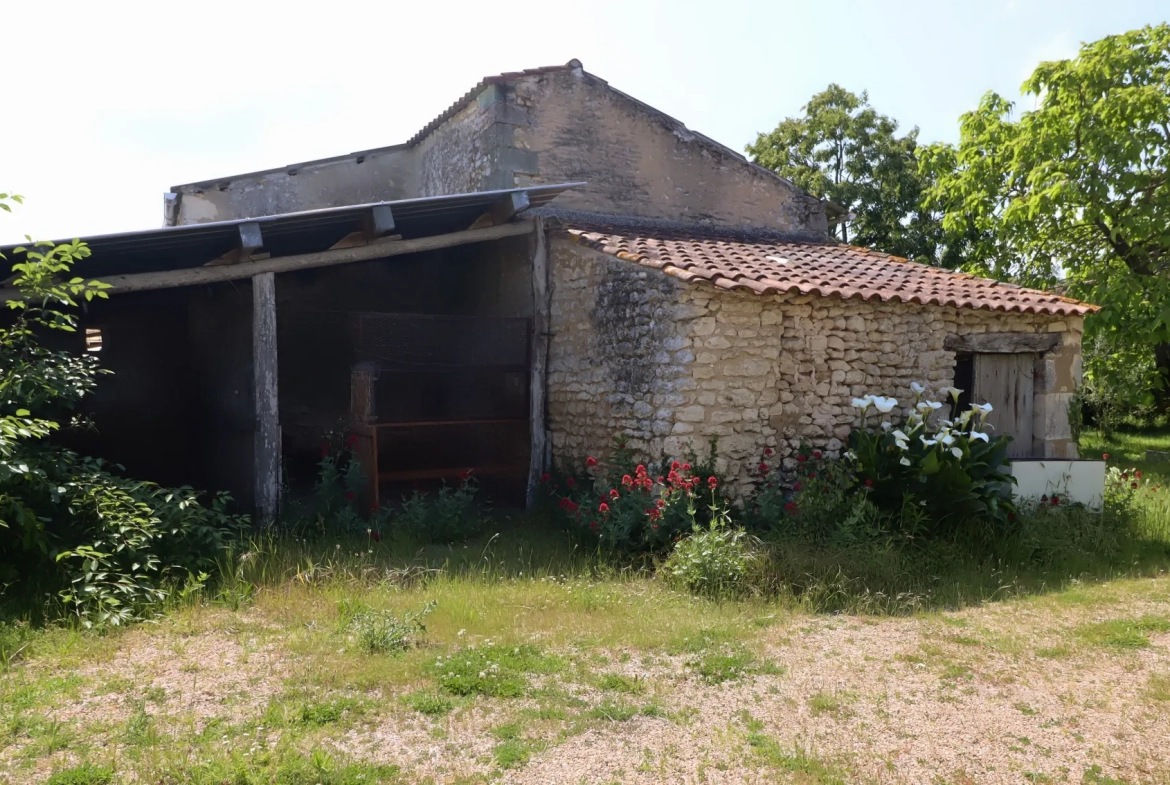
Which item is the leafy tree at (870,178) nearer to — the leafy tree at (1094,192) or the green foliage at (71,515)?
the leafy tree at (1094,192)

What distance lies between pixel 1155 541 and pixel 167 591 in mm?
8192

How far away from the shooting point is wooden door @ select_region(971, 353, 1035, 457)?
8891 millimetres

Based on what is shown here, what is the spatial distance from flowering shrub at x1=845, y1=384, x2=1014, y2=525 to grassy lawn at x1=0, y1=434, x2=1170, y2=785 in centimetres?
64

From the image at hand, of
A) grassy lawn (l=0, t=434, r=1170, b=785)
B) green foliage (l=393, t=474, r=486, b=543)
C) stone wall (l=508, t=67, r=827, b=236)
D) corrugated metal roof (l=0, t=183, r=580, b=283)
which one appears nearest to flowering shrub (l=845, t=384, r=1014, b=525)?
grassy lawn (l=0, t=434, r=1170, b=785)

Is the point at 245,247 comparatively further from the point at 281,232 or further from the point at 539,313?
the point at 539,313

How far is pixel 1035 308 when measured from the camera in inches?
338

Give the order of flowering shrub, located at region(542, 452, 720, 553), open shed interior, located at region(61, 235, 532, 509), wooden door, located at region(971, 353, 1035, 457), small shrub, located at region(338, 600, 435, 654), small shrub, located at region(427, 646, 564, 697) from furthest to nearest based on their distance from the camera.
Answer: wooden door, located at region(971, 353, 1035, 457) → open shed interior, located at region(61, 235, 532, 509) → flowering shrub, located at region(542, 452, 720, 553) → small shrub, located at region(338, 600, 435, 654) → small shrub, located at region(427, 646, 564, 697)

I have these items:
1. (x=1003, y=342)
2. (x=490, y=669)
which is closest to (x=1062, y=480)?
(x=1003, y=342)

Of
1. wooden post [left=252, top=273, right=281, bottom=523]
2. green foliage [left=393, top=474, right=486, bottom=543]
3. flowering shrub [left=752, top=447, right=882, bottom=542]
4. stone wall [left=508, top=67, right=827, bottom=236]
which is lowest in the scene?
green foliage [left=393, top=474, right=486, bottom=543]

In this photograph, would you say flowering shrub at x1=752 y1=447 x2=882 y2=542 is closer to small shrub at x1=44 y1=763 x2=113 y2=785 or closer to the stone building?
the stone building

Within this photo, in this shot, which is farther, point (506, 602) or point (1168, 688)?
point (506, 602)

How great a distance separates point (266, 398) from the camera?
24.7 feet

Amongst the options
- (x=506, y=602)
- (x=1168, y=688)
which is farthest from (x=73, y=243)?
(x=1168, y=688)

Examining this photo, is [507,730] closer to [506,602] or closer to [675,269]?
[506,602]
